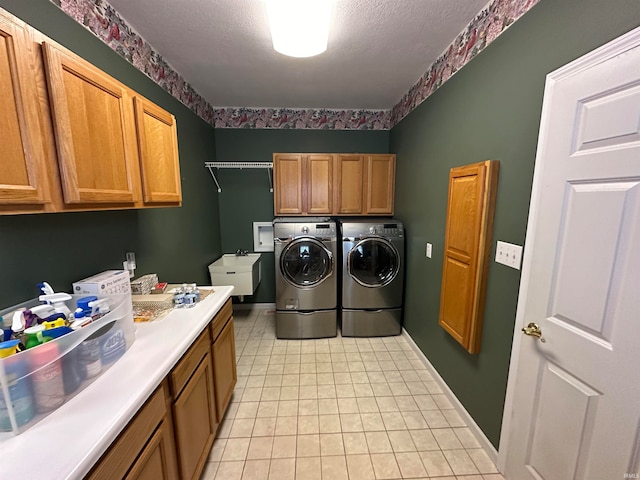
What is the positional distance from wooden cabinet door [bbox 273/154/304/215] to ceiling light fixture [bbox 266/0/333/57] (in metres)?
1.52

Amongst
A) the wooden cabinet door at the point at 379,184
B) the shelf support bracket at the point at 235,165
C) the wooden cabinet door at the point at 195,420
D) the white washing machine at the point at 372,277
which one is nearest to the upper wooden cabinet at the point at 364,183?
the wooden cabinet door at the point at 379,184

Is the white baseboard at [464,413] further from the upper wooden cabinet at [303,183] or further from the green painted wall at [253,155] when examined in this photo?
the green painted wall at [253,155]

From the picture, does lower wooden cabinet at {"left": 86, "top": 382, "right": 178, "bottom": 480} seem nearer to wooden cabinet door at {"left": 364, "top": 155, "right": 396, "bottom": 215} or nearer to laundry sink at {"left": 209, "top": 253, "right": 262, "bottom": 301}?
laundry sink at {"left": 209, "top": 253, "right": 262, "bottom": 301}

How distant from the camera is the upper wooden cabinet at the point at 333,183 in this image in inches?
117

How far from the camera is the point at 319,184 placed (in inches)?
119

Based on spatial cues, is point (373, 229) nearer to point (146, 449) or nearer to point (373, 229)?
point (373, 229)

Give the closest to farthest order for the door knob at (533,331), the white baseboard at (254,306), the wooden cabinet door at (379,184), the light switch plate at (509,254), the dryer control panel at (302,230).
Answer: the door knob at (533,331) < the light switch plate at (509,254) < the dryer control panel at (302,230) < the wooden cabinet door at (379,184) < the white baseboard at (254,306)

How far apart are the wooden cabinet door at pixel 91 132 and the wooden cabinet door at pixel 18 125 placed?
0.07 meters

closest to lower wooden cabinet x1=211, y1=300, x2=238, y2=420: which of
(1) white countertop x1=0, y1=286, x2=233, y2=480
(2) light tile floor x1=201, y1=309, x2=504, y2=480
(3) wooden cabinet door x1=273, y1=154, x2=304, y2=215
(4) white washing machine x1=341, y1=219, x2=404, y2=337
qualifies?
(2) light tile floor x1=201, y1=309, x2=504, y2=480

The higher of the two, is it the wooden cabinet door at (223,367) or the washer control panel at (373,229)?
the washer control panel at (373,229)

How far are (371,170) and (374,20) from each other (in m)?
1.56

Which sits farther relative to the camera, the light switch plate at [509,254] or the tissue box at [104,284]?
the light switch plate at [509,254]

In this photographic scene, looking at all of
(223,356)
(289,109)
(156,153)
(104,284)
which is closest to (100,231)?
(104,284)

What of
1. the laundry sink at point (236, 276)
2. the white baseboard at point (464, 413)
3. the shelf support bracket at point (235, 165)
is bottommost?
the white baseboard at point (464, 413)
